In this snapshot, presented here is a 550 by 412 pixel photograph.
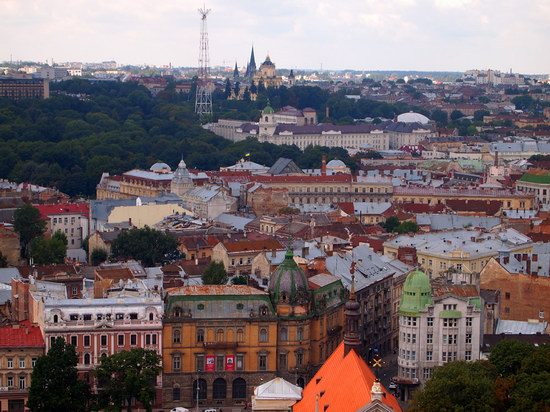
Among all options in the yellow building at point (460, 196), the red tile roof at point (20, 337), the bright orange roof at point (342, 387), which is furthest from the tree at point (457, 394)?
the yellow building at point (460, 196)

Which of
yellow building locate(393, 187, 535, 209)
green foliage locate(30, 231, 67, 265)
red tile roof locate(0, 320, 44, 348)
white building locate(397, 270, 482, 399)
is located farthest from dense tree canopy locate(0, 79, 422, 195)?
white building locate(397, 270, 482, 399)

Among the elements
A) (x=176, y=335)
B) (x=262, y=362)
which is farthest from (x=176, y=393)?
(x=262, y=362)

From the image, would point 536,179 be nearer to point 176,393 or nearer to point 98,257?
point 98,257

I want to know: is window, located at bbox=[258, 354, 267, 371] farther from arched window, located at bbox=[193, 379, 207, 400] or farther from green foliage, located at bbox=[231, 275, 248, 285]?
green foliage, located at bbox=[231, 275, 248, 285]

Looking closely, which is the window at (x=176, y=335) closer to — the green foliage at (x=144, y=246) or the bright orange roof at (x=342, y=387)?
the bright orange roof at (x=342, y=387)

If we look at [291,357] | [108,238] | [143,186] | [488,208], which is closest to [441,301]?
[291,357]

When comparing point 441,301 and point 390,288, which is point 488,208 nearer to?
point 390,288
